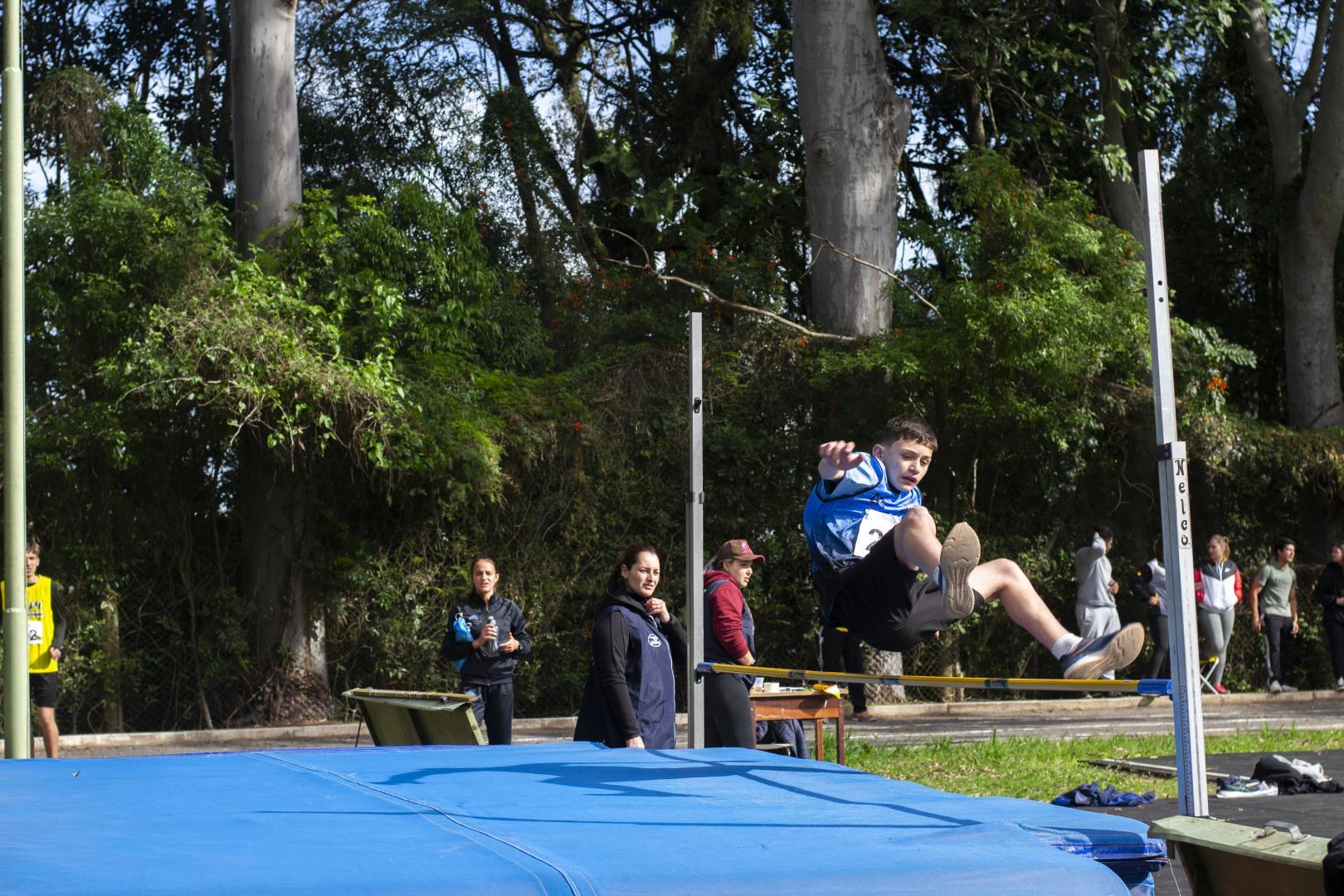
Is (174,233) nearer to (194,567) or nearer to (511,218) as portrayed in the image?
(194,567)

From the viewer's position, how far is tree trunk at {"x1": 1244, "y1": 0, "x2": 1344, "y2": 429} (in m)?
18.2

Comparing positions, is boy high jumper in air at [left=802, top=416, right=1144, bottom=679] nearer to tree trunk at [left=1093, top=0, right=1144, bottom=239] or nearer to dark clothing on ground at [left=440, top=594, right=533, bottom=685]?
dark clothing on ground at [left=440, top=594, right=533, bottom=685]

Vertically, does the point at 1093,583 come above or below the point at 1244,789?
above

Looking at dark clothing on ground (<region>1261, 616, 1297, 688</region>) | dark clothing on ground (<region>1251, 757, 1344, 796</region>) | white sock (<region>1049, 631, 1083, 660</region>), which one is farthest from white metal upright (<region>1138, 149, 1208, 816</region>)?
dark clothing on ground (<region>1261, 616, 1297, 688</region>)

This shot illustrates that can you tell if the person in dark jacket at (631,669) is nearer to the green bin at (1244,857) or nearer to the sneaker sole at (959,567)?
the sneaker sole at (959,567)

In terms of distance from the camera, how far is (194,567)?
48.3 feet

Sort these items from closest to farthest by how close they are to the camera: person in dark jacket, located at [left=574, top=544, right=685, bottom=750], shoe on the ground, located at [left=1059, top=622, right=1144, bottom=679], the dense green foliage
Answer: shoe on the ground, located at [left=1059, top=622, right=1144, bottom=679] < person in dark jacket, located at [left=574, top=544, right=685, bottom=750] < the dense green foliage

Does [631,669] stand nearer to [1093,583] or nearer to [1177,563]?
[1177,563]

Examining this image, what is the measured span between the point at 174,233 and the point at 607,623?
29.1 feet

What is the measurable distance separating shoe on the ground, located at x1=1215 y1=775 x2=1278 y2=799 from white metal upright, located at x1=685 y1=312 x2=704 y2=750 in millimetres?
3790

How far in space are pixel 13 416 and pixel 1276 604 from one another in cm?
1388

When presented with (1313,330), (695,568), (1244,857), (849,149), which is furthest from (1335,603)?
(1244,857)

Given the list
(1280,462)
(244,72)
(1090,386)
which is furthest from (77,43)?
(1280,462)

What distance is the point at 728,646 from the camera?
8125 mm
